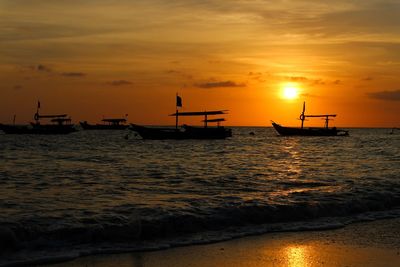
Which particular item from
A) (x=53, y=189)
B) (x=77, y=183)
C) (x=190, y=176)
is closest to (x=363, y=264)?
(x=53, y=189)

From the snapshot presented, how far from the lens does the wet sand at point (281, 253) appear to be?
28.4 ft

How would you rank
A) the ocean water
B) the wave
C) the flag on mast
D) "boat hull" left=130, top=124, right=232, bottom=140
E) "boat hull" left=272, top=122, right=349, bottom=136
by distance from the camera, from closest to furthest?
the wave
the ocean water
the flag on mast
"boat hull" left=130, top=124, right=232, bottom=140
"boat hull" left=272, top=122, right=349, bottom=136

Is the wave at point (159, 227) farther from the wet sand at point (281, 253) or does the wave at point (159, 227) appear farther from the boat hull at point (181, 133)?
the boat hull at point (181, 133)

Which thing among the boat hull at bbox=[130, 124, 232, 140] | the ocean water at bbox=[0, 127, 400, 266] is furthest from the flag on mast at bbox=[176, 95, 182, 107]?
the ocean water at bbox=[0, 127, 400, 266]

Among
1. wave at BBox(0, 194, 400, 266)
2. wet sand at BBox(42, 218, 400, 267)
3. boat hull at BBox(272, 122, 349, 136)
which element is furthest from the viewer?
boat hull at BBox(272, 122, 349, 136)

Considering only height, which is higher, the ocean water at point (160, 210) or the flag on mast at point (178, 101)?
the flag on mast at point (178, 101)

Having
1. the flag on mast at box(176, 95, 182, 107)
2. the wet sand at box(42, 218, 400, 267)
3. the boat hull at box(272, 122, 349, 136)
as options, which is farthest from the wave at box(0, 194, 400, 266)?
the boat hull at box(272, 122, 349, 136)

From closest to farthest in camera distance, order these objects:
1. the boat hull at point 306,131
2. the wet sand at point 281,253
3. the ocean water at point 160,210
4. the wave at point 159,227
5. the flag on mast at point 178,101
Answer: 1. the wet sand at point 281,253
2. the wave at point 159,227
3. the ocean water at point 160,210
4. the flag on mast at point 178,101
5. the boat hull at point 306,131

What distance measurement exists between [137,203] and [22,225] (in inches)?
171

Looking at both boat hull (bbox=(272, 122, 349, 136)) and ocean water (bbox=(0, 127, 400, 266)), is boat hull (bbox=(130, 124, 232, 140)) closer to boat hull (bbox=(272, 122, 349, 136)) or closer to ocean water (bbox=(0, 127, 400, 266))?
boat hull (bbox=(272, 122, 349, 136))

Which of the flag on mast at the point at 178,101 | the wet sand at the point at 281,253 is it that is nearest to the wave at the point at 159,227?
the wet sand at the point at 281,253

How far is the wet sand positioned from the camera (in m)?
8.66

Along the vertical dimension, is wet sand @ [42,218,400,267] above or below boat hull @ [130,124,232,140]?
below

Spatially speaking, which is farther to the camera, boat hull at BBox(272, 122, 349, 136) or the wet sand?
boat hull at BBox(272, 122, 349, 136)
